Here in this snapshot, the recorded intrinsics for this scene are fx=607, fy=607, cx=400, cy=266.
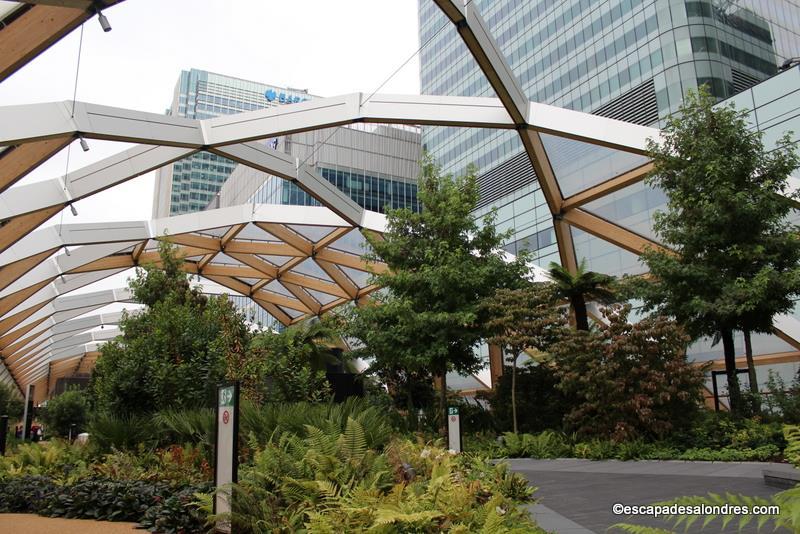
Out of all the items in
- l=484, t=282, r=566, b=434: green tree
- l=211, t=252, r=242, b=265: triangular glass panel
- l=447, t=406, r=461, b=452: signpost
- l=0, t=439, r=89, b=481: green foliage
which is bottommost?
l=0, t=439, r=89, b=481: green foliage

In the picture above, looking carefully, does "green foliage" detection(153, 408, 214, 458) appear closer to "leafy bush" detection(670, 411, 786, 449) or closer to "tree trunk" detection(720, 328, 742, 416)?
"leafy bush" detection(670, 411, 786, 449)

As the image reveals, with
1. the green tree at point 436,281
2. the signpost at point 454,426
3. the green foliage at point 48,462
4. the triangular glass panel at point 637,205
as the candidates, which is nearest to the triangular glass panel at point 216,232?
the green tree at point 436,281

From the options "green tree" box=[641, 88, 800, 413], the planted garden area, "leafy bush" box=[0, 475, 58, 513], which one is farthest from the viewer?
"green tree" box=[641, 88, 800, 413]

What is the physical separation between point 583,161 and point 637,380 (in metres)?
6.36

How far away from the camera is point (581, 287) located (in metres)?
15.8

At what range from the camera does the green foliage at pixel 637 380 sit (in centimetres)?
1188

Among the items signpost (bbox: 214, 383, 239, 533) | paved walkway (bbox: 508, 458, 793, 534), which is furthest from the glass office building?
signpost (bbox: 214, 383, 239, 533)

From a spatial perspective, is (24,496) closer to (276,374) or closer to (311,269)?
(276,374)

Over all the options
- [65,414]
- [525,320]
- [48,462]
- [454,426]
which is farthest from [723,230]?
[65,414]

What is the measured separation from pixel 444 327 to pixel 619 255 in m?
5.76

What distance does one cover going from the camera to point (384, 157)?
193ft

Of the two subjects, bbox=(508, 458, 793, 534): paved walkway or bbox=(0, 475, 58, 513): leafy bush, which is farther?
bbox=(0, 475, 58, 513): leafy bush

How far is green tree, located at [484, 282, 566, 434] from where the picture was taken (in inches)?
557

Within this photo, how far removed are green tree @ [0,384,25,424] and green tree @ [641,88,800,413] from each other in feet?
84.6
